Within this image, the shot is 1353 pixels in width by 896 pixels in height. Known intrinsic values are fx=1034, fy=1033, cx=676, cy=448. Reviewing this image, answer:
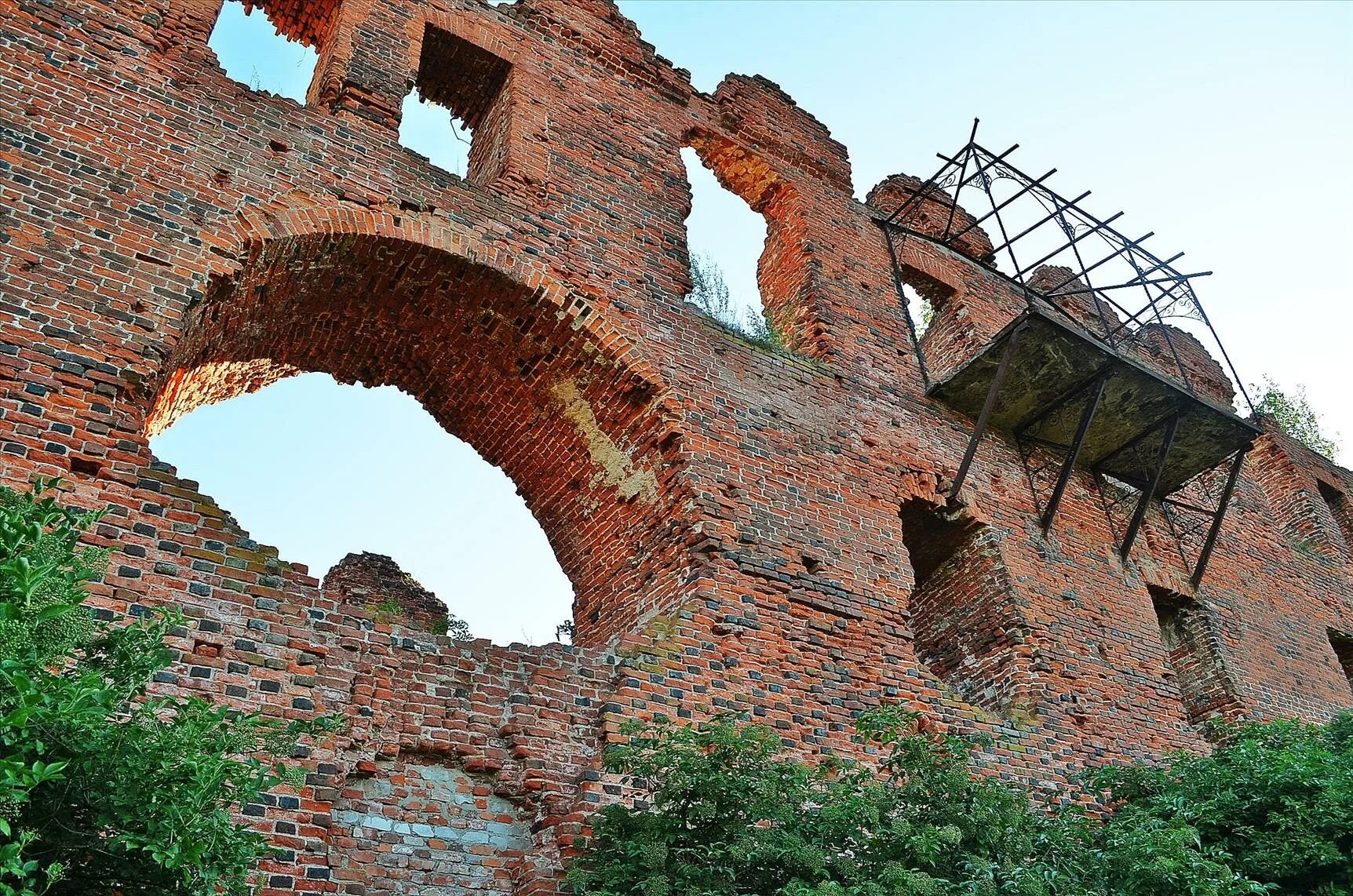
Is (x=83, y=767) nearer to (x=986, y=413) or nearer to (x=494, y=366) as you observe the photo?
(x=494, y=366)

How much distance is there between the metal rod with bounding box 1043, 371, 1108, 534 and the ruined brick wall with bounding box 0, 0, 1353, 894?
162 mm

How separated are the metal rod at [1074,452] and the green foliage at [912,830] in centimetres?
285

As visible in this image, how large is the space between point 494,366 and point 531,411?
401 mm

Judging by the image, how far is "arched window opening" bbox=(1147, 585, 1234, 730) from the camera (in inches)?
379

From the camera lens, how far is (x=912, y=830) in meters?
4.73

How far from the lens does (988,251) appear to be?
1169 centimetres

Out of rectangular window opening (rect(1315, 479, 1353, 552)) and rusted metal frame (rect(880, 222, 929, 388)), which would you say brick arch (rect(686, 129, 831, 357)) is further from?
rectangular window opening (rect(1315, 479, 1353, 552))

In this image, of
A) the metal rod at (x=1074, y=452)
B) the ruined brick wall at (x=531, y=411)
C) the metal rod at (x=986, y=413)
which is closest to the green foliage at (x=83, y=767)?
the ruined brick wall at (x=531, y=411)

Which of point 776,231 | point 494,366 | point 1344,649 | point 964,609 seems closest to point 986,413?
point 964,609

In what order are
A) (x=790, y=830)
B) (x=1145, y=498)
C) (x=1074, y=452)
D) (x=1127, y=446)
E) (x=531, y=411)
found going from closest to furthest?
(x=790, y=830), (x=531, y=411), (x=1074, y=452), (x=1145, y=498), (x=1127, y=446)

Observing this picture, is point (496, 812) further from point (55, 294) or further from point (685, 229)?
point (685, 229)

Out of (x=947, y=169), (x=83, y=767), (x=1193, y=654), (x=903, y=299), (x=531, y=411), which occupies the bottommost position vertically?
(x=83, y=767)

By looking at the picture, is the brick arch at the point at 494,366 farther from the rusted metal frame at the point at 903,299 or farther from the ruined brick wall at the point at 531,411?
the rusted metal frame at the point at 903,299

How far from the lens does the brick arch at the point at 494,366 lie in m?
6.32
